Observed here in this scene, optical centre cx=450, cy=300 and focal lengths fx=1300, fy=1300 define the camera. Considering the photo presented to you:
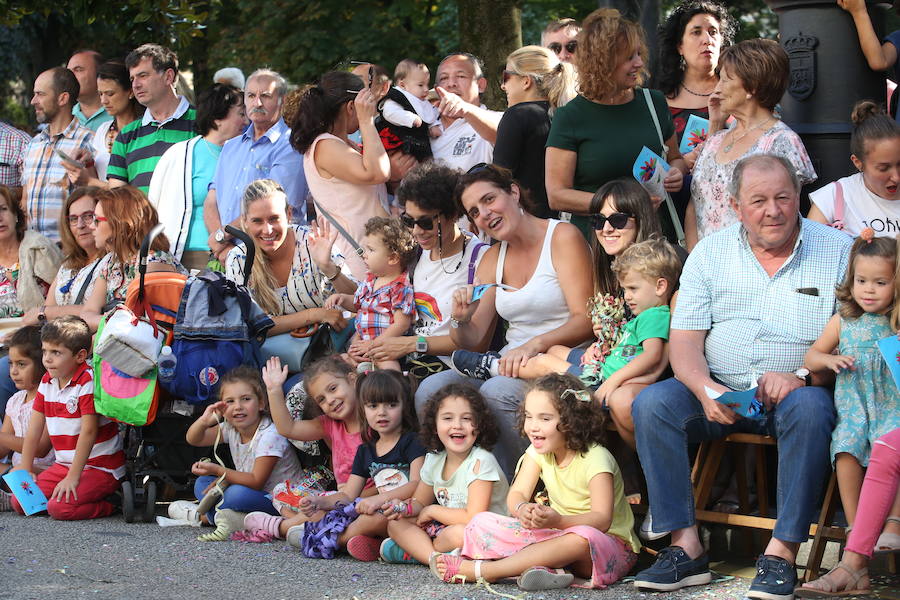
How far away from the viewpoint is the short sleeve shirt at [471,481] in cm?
539

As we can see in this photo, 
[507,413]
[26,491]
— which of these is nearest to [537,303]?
[507,413]

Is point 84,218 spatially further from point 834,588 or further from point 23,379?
point 834,588

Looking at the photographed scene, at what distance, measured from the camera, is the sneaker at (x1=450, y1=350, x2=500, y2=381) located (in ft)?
19.2

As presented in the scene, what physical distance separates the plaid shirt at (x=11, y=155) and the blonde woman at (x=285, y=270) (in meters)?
3.49

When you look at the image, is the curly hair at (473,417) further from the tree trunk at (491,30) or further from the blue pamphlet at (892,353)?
the tree trunk at (491,30)

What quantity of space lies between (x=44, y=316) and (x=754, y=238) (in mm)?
4520

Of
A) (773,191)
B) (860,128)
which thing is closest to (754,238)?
(773,191)

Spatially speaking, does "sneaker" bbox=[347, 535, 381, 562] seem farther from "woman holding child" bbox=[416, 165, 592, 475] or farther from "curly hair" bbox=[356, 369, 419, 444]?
"woman holding child" bbox=[416, 165, 592, 475]

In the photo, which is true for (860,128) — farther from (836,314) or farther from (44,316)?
(44,316)

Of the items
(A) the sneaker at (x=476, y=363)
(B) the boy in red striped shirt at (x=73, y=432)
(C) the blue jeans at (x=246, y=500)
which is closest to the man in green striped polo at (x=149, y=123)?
(B) the boy in red striped shirt at (x=73, y=432)

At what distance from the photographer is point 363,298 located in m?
6.64

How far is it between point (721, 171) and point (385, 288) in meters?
1.80

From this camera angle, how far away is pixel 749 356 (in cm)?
502

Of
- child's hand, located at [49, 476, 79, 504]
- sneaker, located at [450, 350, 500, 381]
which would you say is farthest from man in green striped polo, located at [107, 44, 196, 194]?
sneaker, located at [450, 350, 500, 381]
